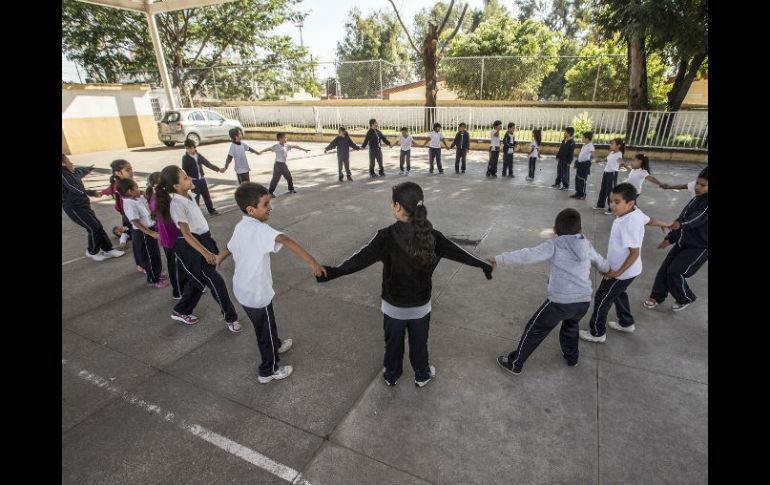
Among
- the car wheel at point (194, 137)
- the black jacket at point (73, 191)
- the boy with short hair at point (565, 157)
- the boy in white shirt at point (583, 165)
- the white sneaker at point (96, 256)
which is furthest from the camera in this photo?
the car wheel at point (194, 137)

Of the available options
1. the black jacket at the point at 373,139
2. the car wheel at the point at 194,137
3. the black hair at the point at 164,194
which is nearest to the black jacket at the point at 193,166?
the black hair at the point at 164,194

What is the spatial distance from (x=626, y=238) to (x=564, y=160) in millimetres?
6575

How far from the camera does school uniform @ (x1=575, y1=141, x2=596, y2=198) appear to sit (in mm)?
8250

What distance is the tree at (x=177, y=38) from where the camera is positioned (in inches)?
814

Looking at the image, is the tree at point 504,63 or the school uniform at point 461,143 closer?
the school uniform at point 461,143

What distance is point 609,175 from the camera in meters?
7.46

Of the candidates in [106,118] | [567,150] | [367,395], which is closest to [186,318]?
[367,395]

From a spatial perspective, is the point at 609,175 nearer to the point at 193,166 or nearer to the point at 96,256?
the point at 193,166

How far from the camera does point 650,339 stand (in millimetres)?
3781

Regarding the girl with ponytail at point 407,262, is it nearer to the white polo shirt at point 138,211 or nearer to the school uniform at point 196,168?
the white polo shirt at point 138,211

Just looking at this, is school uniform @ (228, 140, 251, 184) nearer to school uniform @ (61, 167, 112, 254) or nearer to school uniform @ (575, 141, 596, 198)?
school uniform @ (61, 167, 112, 254)

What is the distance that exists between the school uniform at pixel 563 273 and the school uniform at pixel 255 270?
1832 millimetres

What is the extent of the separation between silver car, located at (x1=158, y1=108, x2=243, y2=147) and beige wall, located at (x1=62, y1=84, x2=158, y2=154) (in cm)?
192
